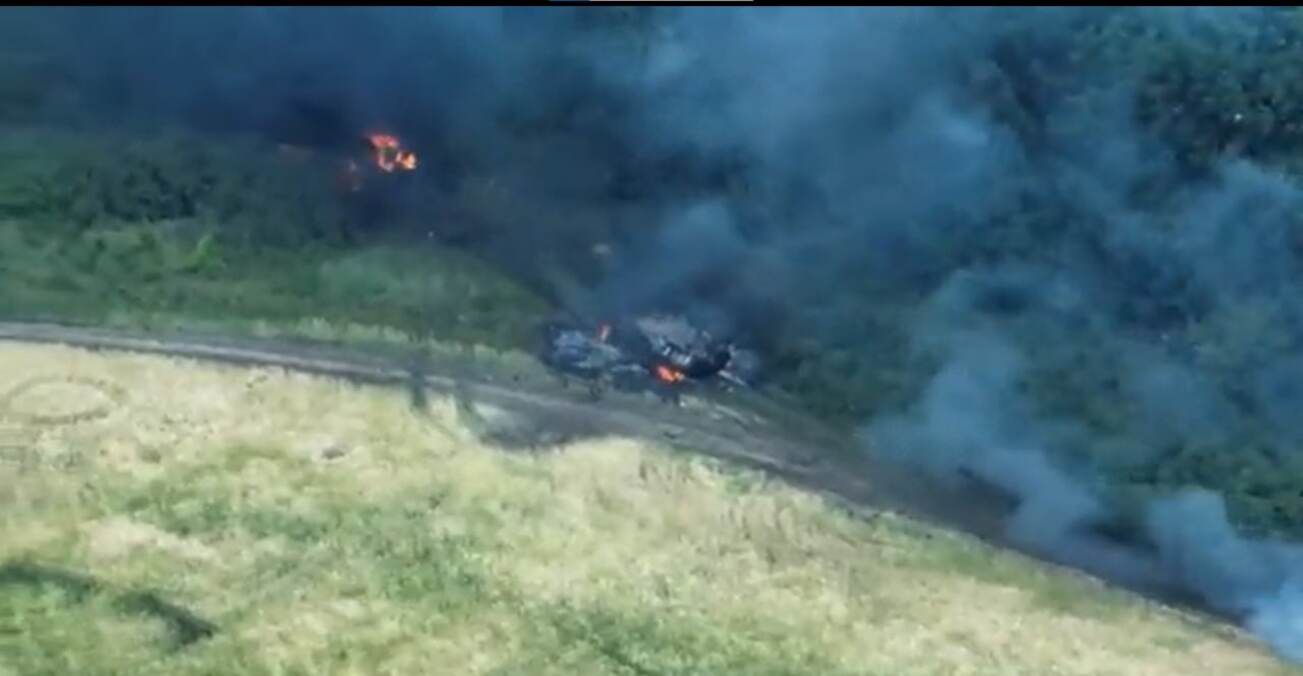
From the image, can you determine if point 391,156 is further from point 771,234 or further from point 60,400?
point 60,400

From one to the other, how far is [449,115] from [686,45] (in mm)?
7615

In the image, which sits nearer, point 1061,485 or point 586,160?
point 1061,485

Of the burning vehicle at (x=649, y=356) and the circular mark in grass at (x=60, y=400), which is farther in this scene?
the burning vehicle at (x=649, y=356)

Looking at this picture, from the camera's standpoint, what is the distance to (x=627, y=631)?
3275 cm

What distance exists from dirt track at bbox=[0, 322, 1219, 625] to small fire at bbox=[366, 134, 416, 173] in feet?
28.6

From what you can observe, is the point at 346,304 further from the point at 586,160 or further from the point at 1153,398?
the point at 1153,398

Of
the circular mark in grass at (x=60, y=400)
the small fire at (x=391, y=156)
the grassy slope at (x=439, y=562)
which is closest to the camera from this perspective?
the grassy slope at (x=439, y=562)

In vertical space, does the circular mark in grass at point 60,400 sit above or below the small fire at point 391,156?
below

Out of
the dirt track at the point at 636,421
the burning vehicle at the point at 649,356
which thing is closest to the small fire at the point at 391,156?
the dirt track at the point at 636,421

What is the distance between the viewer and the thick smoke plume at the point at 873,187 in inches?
1582

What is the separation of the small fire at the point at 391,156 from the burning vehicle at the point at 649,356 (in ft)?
29.5

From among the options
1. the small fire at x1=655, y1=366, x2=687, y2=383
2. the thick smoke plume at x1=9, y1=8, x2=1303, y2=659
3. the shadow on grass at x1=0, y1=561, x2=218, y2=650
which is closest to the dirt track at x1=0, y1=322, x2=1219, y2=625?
the small fire at x1=655, y1=366, x2=687, y2=383

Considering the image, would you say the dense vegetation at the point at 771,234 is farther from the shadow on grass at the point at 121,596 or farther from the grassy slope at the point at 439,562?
the shadow on grass at the point at 121,596

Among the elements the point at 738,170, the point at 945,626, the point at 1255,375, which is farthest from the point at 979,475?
the point at 738,170
